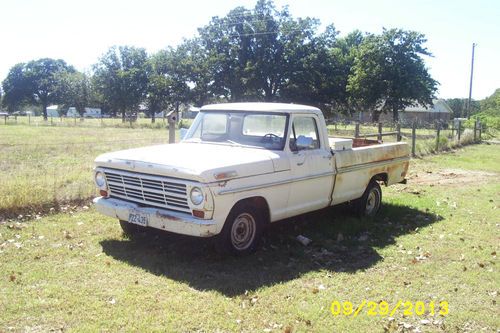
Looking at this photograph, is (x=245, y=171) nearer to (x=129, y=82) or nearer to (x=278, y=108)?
(x=278, y=108)

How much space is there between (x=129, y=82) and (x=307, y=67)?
25.3m

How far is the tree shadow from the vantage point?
18.2ft

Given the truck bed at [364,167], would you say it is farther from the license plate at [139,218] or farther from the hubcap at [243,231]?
the license plate at [139,218]

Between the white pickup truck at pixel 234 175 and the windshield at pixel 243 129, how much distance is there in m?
0.01

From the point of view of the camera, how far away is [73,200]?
847 cm

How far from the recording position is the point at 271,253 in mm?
6484

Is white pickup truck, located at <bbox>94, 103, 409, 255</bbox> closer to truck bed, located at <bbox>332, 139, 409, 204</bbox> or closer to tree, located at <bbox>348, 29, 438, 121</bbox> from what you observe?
truck bed, located at <bbox>332, 139, 409, 204</bbox>

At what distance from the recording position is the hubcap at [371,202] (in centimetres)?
871

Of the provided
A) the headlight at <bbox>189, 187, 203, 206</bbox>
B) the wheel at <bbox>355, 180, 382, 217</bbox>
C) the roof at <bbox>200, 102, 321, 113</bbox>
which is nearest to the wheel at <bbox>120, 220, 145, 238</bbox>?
the headlight at <bbox>189, 187, 203, 206</bbox>

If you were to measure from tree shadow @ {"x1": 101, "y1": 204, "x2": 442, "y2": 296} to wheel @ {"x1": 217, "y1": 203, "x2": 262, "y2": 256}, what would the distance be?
14 cm

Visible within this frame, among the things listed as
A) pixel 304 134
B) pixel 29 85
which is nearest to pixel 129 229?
pixel 304 134

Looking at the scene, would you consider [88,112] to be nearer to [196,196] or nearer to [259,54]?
[259,54]

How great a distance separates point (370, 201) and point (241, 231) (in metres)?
3.48

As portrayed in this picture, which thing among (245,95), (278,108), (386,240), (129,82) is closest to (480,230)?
(386,240)
